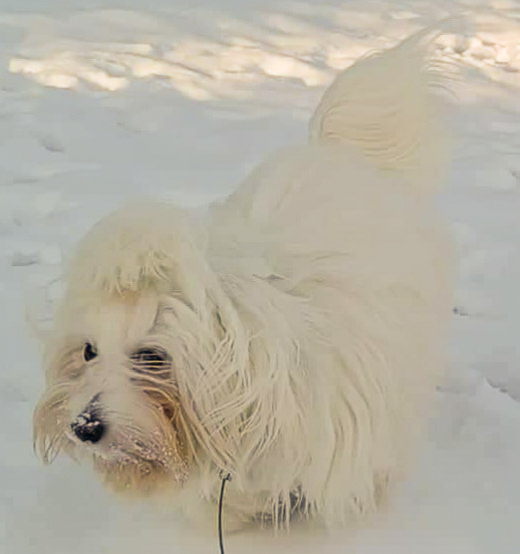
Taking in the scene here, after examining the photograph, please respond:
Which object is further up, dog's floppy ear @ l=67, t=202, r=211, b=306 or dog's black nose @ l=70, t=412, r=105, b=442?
dog's floppy ear @ l=67, t=202, r=211, b=306

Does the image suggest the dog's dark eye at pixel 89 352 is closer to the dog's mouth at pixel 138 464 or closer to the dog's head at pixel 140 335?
the dog's head at pixel 140 335

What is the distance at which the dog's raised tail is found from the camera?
2.29 metres

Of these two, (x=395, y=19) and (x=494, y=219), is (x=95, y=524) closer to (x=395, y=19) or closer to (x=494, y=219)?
(x=494, y=219)

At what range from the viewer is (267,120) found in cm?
404

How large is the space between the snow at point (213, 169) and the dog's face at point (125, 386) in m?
0.35

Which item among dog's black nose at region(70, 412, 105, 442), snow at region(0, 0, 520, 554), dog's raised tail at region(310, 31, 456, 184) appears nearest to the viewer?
dog's black nose at region(70, 412, 105, 442)

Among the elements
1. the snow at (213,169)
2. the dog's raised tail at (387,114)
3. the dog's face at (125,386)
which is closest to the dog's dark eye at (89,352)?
the dog's face at (125,386)

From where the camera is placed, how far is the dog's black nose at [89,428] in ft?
5.13

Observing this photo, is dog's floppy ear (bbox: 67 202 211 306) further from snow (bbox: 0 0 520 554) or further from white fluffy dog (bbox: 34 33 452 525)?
snow (bbox: 0 0 520 554)

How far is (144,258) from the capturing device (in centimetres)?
158

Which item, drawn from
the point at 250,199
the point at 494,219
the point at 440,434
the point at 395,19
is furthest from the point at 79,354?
the point at 395,19

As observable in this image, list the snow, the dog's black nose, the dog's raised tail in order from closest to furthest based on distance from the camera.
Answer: the dog's black nose < the snow < the dog's raised tail

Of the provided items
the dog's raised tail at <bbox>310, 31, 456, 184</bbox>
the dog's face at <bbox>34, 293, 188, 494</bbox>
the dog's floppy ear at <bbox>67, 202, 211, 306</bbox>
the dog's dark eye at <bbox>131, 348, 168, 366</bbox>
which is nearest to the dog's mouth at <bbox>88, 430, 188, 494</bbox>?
the dog's face at <bbox>34, 293, 188, 494</bbox>

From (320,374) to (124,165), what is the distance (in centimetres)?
211
